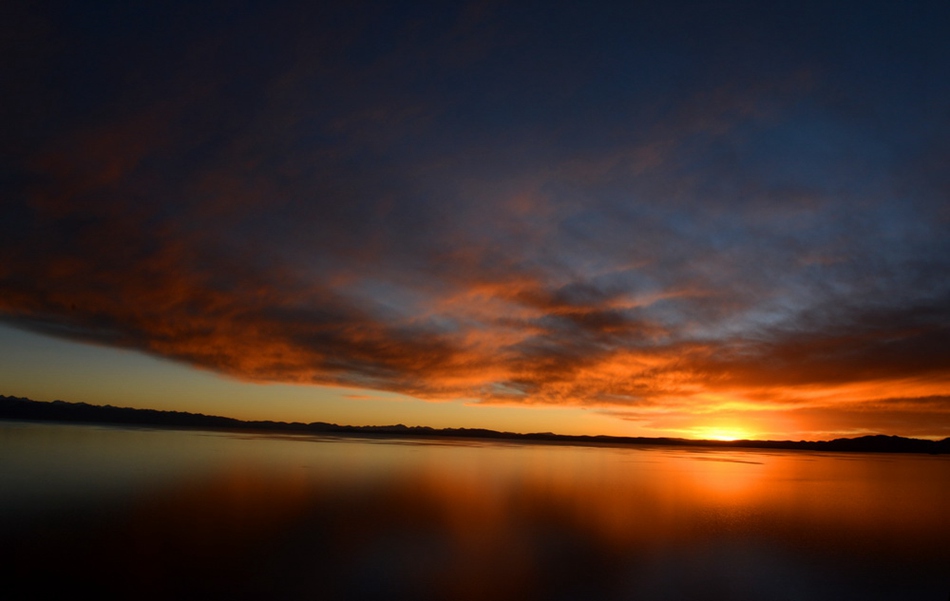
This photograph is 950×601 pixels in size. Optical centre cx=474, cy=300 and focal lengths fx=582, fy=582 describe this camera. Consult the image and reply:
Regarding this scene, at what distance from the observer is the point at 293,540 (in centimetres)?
1520

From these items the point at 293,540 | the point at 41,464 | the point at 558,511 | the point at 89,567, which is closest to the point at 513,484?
the point at 558,511

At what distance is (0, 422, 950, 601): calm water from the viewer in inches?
466

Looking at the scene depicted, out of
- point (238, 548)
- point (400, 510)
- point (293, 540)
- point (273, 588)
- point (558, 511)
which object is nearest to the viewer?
point (273, 588)

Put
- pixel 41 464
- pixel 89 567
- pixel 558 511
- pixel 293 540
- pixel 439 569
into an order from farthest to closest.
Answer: pixel 41 464
pixel 558 511
pixel 293 540
pixel 439 569
pixel 89 567

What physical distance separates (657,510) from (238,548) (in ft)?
53.3

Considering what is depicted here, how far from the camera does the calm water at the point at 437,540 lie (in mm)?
11828

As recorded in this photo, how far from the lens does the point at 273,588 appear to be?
11102 millimetres

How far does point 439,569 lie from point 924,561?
44.5 ft

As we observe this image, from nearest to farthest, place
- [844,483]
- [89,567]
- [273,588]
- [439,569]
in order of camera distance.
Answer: [273,588]
[89,567]
[439,569]
[844,483]

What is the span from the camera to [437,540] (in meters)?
16.1

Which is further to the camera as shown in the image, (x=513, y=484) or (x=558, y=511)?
(x=513, y=484)

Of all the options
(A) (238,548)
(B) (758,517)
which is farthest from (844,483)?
(A) (238,548)

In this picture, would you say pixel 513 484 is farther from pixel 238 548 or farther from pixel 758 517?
pixel 238 548

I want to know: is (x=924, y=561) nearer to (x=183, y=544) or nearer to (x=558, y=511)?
(x=558, y=511)
